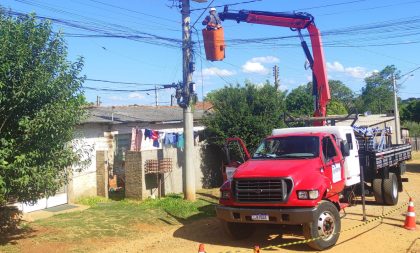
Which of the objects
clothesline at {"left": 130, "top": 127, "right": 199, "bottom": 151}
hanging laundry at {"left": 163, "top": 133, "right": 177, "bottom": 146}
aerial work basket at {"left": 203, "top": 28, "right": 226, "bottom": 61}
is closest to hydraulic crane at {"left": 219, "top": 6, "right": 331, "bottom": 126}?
aerial work basket at {"left": 203, "top": 28, "right": 226, "bottom": 61}

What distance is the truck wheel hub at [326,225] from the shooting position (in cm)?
899

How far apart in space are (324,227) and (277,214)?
3.28ft

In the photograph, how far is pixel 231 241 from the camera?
33.3ft

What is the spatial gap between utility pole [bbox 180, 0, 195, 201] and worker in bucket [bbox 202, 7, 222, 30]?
0.78 meters

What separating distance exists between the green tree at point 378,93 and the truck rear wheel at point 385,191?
66470mm

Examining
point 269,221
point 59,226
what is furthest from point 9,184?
point 269,221

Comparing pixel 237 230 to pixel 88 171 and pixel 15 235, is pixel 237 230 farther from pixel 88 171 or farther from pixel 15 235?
pixel 88 171

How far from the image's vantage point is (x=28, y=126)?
8305 mm

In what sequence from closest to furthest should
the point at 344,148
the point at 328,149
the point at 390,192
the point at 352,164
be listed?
the point at 328,149, the point at 344,148, the point at 352,164, the point at 390,192

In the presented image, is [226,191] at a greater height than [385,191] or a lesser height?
greater

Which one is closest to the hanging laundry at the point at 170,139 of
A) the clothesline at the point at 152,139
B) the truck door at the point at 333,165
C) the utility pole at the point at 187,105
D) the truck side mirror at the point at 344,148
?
the clothesline at the point at 152,139

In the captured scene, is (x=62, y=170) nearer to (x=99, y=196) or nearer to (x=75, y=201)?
(x=75, y=201)

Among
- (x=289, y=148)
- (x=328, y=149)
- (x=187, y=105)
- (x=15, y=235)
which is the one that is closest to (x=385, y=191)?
(x=328, y=149)

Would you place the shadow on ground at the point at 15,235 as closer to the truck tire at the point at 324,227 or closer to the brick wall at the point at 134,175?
the brick wall at the point at 134,175
